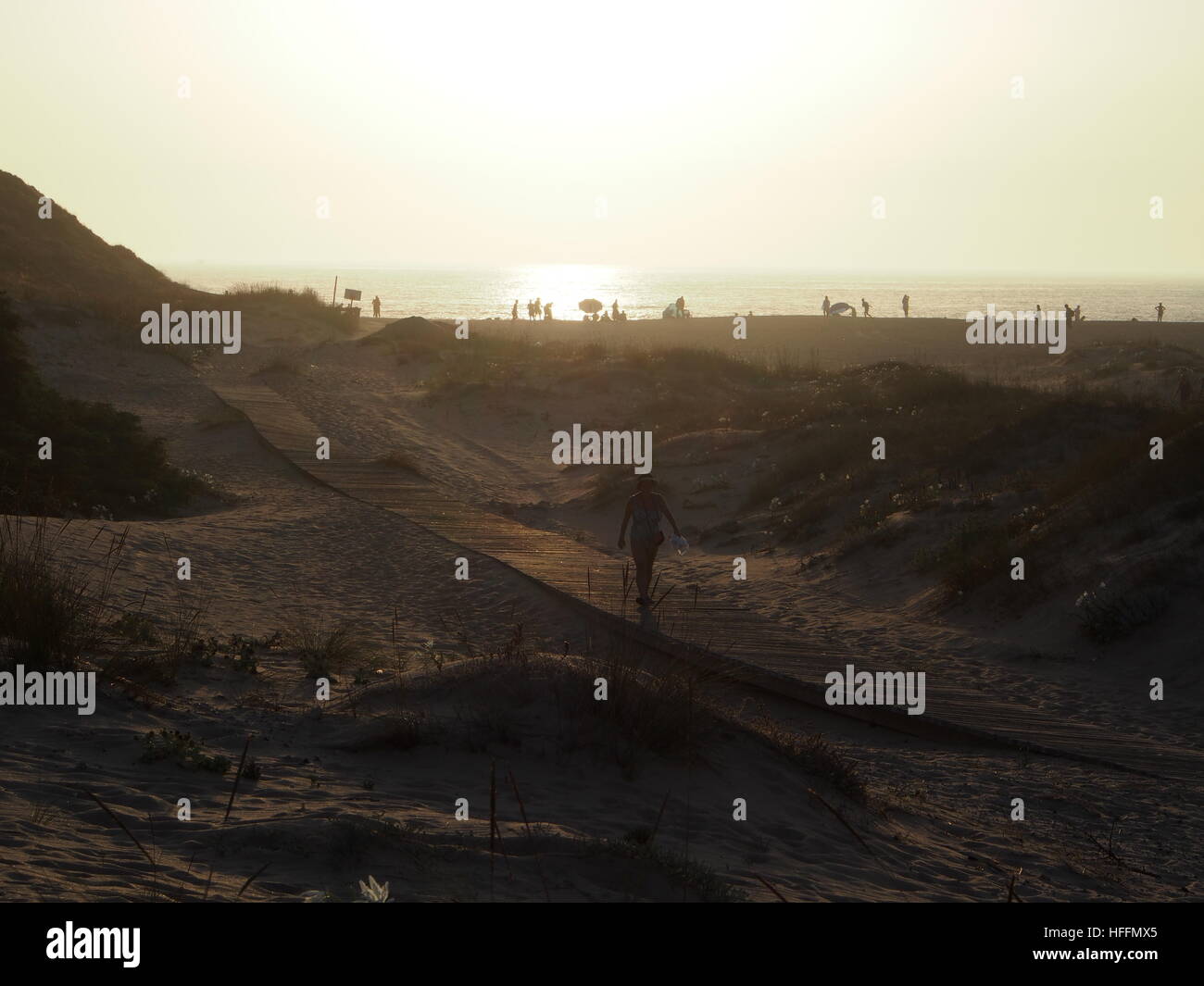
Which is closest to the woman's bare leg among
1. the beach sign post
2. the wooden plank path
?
the wooden plank path

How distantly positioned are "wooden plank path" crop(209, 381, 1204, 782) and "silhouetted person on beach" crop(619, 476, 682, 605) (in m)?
0.32

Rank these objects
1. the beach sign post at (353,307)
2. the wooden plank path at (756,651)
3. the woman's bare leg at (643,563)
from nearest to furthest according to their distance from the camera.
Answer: the wooden plank path at (756,651) < the woman's bare leg at (643,563) < the beach sign post at (353,307)

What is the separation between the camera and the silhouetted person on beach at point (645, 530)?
1216 cm

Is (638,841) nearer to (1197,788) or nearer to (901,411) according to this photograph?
(1197,788)

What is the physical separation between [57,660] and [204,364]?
104 ft

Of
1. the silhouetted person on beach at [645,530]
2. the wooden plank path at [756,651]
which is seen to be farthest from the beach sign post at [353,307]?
the silhouetted person on beach at [645,530]

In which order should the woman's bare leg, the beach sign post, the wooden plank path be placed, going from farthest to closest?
the beach sign post → the woman's bare leg → the wooden plank path

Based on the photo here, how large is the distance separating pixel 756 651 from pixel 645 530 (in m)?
2.10

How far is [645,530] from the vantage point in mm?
12281

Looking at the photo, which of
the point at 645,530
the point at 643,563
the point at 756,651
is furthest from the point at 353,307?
the point at 756,651

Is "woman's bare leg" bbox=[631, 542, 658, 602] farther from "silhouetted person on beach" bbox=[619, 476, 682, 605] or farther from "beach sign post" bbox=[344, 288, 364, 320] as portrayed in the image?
"beach sign post" bbox=[344, 288, 364, 320]

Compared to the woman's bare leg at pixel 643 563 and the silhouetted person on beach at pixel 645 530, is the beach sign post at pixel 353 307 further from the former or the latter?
the woman's bare leg at pixel 643 563

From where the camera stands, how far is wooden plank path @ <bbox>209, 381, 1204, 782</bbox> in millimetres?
8805

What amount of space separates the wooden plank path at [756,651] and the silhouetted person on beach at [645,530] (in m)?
0.32
